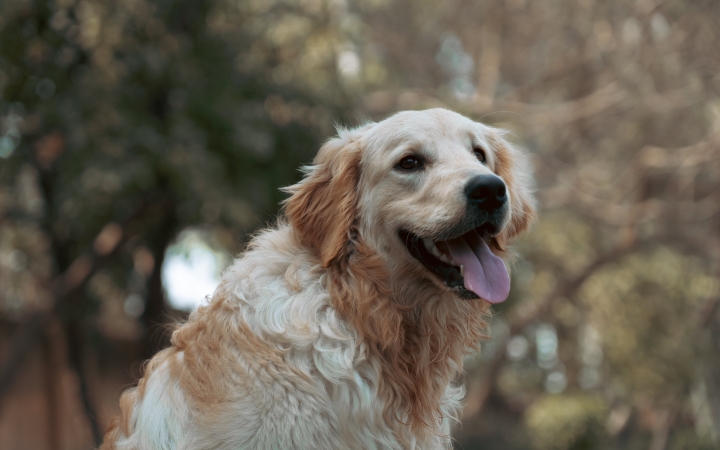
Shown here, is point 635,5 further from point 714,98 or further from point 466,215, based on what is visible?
point 466,215

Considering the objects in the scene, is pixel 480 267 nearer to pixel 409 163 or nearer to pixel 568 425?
pixel 409 163

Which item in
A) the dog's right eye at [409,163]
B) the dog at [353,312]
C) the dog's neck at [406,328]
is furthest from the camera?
the dog's right eye at [409,163]

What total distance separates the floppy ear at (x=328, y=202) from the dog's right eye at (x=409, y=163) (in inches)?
10.8

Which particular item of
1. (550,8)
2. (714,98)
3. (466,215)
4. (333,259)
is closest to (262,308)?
(333,259)

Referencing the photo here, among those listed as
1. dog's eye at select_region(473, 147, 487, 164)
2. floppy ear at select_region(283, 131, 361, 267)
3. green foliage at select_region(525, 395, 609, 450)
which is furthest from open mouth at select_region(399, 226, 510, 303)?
A: green foliage at select_region(525, 395, 609, 450)

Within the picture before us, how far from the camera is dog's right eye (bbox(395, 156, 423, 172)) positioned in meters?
3.99

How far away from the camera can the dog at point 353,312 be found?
343 cm

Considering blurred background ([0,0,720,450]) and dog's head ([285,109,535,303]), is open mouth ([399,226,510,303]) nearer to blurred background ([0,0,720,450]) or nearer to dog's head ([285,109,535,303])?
dog's head ([285,109,535,303])

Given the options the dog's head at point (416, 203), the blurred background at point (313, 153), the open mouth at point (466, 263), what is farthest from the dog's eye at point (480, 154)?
the blurred background at point (313, 153)

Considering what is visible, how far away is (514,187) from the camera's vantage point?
444 centimetres

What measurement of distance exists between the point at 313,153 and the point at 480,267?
27.5 ft

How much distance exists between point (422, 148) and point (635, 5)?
13279 mm

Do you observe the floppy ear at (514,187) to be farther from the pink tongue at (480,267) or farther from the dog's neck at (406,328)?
the dog's neck at (406,328)

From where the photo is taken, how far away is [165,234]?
1344cm
